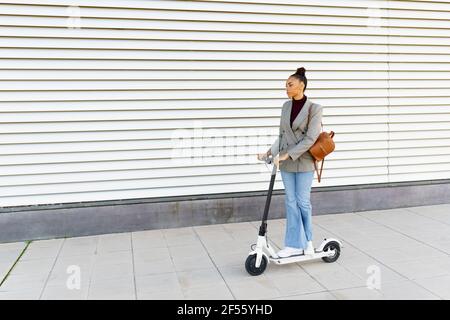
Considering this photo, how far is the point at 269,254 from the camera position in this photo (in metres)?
4.26

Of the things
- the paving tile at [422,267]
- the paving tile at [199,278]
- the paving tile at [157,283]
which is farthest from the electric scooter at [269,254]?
the paving tile at [157,283]

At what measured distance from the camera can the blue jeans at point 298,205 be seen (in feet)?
13.6

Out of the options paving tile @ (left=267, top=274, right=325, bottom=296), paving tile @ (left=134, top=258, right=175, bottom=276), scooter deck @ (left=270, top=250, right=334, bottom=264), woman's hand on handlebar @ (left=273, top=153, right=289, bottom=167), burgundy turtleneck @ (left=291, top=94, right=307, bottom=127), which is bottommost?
paving tile @ (left=267, top=274, right=325, bottom=296)

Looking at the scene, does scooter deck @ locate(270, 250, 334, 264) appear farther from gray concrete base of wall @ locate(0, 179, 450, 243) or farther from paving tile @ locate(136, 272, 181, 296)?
gray concrete base of wall @ locate(0, 179, 450, 243)

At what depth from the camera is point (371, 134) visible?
20.7ft

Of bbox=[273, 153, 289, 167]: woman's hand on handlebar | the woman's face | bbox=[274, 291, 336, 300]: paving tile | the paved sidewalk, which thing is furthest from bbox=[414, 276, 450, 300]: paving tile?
the woman's face

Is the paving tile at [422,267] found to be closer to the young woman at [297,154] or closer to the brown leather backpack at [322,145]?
the young woman at [297,154]

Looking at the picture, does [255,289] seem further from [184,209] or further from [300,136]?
[184,209]

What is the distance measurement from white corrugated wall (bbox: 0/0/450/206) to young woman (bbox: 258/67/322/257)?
170 centimetres

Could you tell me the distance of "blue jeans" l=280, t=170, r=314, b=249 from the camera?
163 inches

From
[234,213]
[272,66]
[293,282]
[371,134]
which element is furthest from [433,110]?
[293,282]

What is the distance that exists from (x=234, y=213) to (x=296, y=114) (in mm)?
2239

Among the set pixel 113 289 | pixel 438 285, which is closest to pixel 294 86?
pixel 438 285

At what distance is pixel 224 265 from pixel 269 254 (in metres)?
0.49
